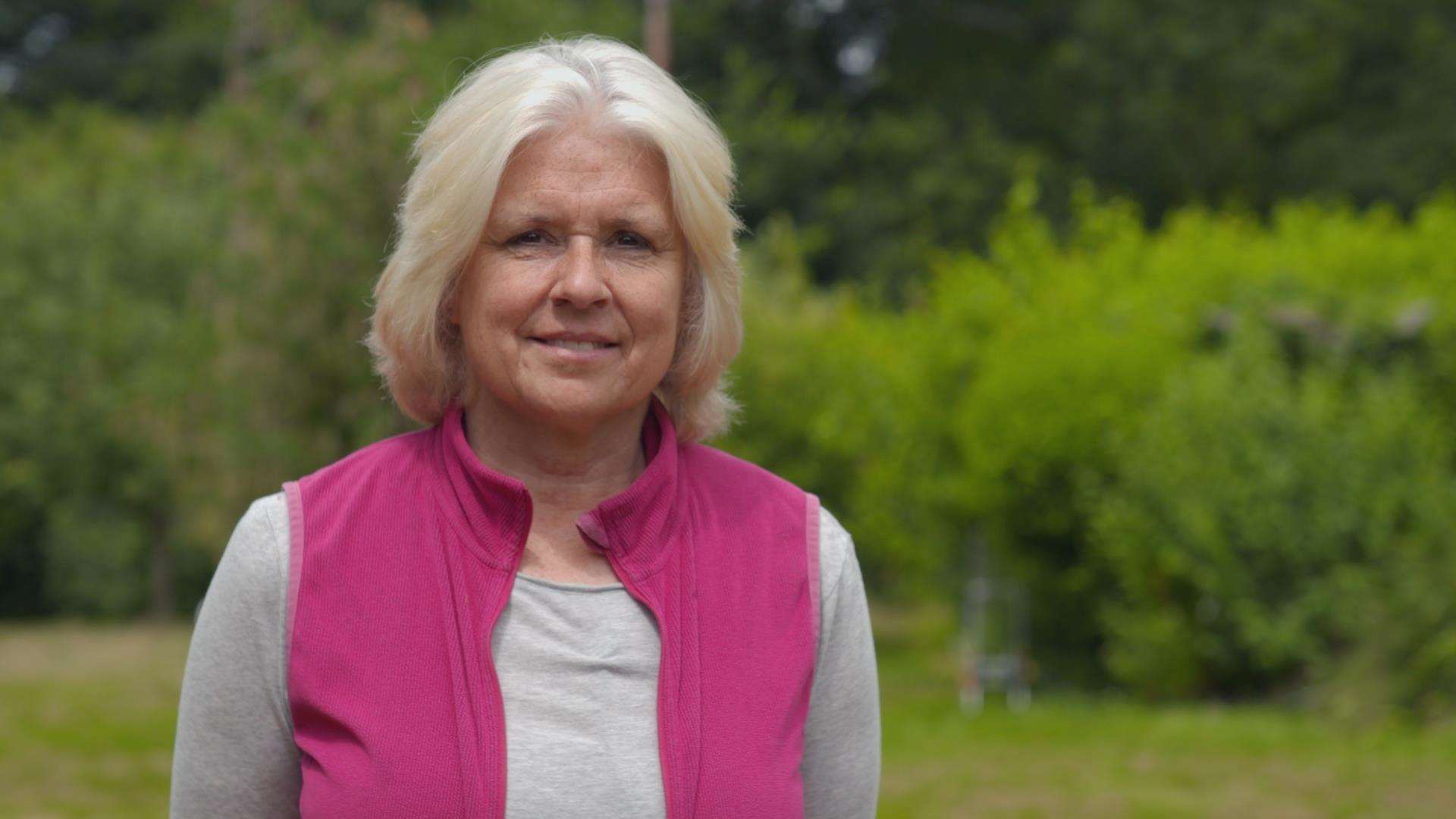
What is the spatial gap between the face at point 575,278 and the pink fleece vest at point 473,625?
122mm

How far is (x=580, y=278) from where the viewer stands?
215 cm

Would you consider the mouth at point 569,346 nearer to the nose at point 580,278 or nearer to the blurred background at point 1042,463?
the nose at point 580,278

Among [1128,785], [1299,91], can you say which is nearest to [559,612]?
[1128,785]

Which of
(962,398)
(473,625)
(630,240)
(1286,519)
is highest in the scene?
(630,240)

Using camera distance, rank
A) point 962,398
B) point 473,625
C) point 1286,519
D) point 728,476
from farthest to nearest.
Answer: point 962,398 → point 1286,519 → point 728,476 → point 473,625

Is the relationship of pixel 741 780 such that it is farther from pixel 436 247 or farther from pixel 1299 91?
pixel 1299 91

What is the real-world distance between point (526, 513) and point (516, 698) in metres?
0.22

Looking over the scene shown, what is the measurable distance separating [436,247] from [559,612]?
459mm

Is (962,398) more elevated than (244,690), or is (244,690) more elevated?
(244,690)

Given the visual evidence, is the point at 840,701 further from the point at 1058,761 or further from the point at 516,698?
the point at 1058,761

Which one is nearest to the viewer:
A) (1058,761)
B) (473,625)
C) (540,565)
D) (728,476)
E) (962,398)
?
(473,625)

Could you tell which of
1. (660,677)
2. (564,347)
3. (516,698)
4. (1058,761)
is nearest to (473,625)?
(516,698)

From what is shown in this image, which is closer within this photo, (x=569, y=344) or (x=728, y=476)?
(x=569, y=344)

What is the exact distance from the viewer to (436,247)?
2201 millimetres
